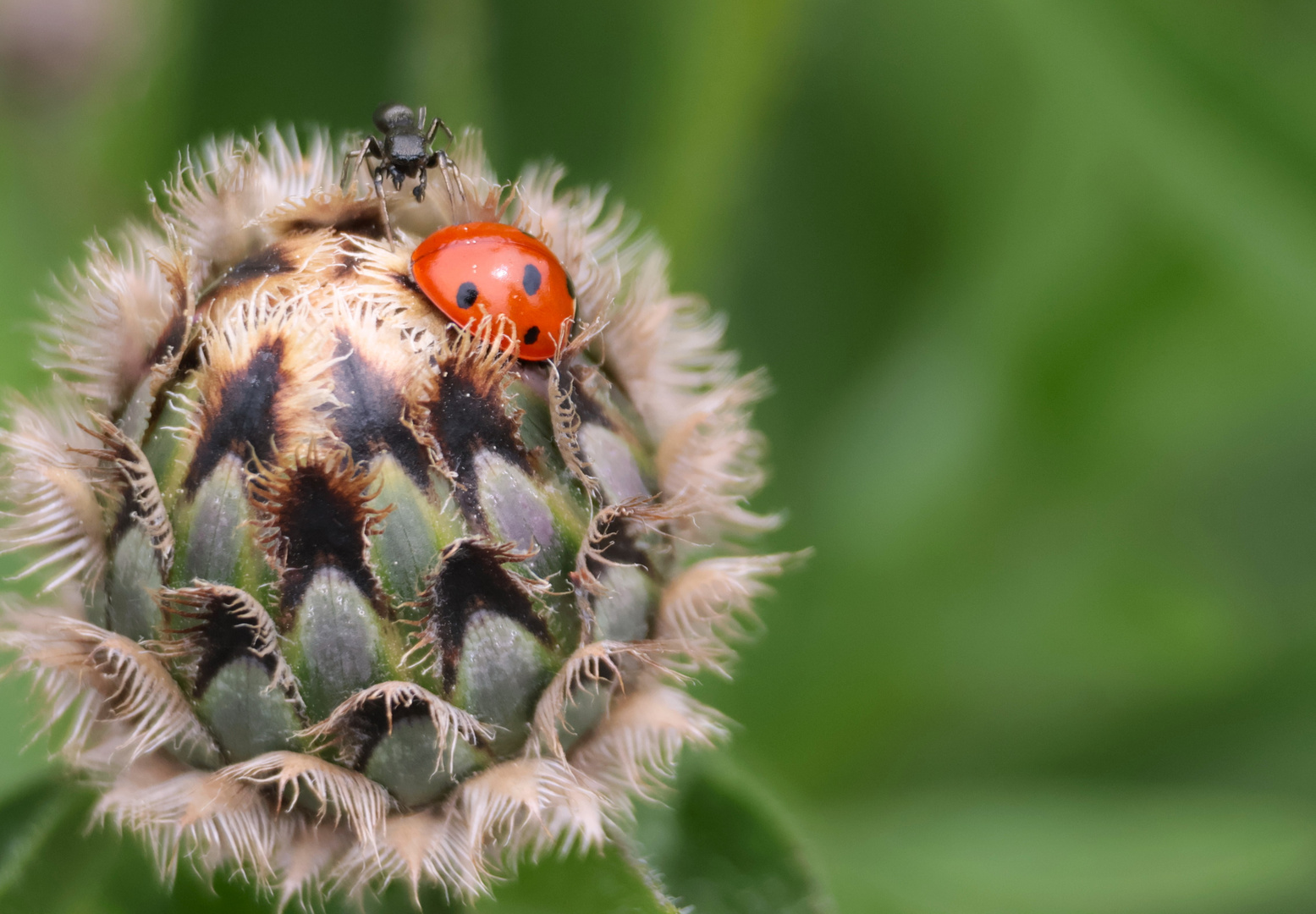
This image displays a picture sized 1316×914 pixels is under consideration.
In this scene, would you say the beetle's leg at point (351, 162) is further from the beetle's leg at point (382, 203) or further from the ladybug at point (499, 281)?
the ladybug at point (499, 281)

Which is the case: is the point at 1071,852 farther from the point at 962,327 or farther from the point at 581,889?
the point at 581,889

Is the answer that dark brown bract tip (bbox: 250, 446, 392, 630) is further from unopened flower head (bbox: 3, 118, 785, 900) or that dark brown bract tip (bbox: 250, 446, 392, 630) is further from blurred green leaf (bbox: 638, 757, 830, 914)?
blurred green leaf (bbox: 638, 757, 830, 914)

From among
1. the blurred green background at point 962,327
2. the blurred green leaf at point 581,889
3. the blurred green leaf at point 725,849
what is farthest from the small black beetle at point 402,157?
the blurred green background at point 962,327

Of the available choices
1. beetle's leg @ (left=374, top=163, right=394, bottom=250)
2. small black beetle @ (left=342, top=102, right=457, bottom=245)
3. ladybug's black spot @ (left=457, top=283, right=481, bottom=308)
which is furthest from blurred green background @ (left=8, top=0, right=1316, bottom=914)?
ladybug's black spot @ (left=457, top=283, right=481, bottom=308)

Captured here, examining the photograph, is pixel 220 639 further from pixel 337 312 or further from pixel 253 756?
pixel 337 312

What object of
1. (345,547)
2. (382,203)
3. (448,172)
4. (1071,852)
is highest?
(1071,852)

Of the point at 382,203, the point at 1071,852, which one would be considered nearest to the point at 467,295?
the point at 382,203

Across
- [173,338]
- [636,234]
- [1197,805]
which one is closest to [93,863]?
[173,338]
